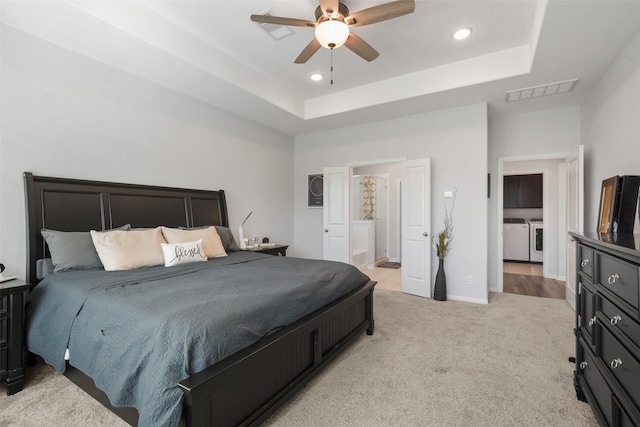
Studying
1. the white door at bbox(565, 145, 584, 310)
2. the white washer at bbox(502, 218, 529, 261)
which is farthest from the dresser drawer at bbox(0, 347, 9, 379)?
the white washer at bbox(502, 218, 529, 261)

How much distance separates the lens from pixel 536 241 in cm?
662

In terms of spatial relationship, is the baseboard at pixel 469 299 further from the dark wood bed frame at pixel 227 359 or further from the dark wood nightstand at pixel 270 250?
the dark wood nightstand at pixel 270 250

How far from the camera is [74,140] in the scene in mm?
2785

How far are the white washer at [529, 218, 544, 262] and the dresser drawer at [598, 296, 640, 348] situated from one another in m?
5.99

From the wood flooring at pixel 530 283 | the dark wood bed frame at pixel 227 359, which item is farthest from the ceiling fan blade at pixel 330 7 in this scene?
the wood flooring at pixel 530 283

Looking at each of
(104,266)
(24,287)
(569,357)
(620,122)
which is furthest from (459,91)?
(24,287)

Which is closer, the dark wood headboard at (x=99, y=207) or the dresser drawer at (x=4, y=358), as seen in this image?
the dresser drawer at (x=4, y=358)

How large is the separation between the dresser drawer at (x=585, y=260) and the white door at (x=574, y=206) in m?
1.83

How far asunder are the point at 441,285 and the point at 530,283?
80.9 inches

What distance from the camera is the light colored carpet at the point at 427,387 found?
1748 millimetres

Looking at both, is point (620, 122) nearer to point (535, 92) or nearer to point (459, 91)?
point (535, 92)

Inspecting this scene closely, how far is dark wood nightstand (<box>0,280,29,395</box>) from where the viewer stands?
197 centimetres

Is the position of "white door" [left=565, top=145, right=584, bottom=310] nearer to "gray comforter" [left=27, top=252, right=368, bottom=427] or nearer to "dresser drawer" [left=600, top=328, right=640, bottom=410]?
"dresser drawer" [left=600, top=328, right=640, bottom=410]

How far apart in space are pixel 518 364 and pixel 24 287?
368cm
